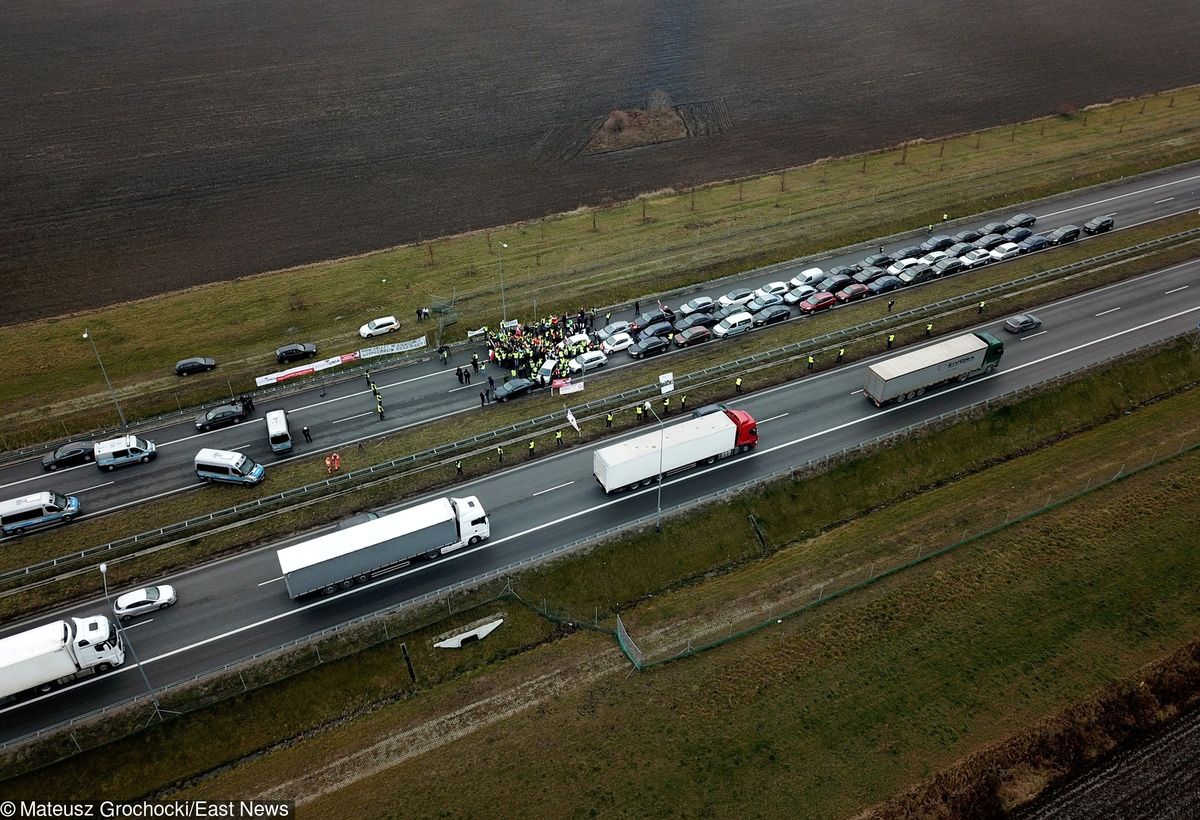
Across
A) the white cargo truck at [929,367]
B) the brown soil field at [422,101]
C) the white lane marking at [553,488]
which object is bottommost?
the white lane marking at [553,488]

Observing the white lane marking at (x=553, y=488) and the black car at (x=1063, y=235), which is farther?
the black car at (x=1063, y=235)

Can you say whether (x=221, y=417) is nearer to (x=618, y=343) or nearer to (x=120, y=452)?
(x=120, y=452)

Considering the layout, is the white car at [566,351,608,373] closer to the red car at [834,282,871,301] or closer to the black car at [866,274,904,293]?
the red car at [834,282,871,301]

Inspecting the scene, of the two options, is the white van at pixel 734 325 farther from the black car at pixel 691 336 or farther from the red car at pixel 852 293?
the red car at pixel 852 293

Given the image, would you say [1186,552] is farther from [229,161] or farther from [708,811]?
[229,161]

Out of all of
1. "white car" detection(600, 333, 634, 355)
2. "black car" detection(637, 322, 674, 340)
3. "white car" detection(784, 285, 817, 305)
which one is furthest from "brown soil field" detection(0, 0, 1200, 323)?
"white car" detection(784, 285, 817, 305)

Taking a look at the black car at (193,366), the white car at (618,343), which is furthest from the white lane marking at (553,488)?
the black car at (193,366)

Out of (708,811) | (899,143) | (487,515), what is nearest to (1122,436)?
(708,811)
